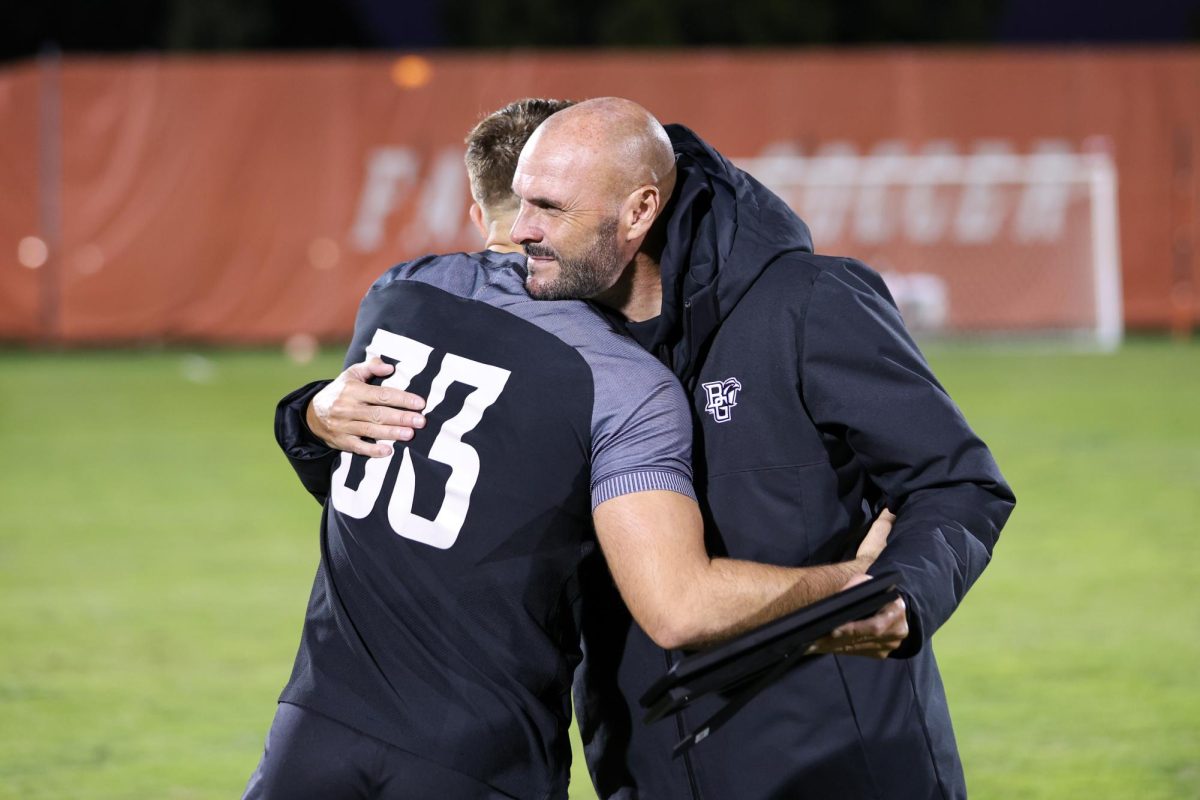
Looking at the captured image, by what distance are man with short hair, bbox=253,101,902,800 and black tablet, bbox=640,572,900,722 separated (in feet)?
0.70

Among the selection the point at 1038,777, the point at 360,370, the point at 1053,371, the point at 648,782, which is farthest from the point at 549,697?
the point at 1053,371

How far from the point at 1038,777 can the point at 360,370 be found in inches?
119

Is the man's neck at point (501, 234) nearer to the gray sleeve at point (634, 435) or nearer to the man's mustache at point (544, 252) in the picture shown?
the man's mustache at point (544, 252)

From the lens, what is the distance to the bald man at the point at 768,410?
271 cm

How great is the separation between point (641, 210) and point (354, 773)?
3.45 ft

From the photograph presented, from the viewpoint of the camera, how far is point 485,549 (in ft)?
8.49

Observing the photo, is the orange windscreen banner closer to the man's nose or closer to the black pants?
the man's nose

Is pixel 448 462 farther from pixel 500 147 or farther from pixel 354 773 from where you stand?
pixel 500 147

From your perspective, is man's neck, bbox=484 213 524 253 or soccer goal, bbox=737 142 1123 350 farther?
soccer goal, bbox=737 142 1123 350

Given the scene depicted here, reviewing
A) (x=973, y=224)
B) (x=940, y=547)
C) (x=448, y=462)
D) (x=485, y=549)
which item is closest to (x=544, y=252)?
(x=448, y=462)

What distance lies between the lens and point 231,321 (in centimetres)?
2038

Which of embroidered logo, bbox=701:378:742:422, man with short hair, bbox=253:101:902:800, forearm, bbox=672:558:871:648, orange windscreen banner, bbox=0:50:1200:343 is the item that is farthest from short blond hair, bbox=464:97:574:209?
orange windscreen banner, bbox=0:50:1200:343

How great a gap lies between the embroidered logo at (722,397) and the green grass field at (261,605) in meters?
2.42

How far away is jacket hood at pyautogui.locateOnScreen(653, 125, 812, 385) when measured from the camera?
280 centimetres
